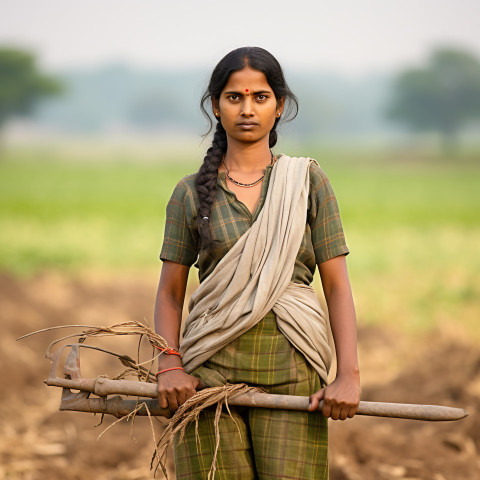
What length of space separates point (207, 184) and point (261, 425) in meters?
0.77

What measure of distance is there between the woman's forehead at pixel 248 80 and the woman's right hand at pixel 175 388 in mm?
914

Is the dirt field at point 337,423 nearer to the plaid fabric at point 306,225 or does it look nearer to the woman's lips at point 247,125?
the plaid fabric at point 306,225

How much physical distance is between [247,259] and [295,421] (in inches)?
20.1

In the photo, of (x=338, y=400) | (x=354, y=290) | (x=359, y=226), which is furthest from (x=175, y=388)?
(x=359, y=226)

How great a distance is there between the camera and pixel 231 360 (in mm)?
2566

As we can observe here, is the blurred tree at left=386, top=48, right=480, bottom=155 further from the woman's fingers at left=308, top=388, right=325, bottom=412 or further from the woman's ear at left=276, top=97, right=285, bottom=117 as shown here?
the woman's fingers at left=308, top=388, right=325, bottom=412

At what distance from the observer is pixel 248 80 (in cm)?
260

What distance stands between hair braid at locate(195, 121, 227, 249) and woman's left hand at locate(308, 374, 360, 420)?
575 millimetres

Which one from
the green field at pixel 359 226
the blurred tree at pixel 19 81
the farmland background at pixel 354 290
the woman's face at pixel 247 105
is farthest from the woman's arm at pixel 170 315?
the blurred tree at pixel 19 81

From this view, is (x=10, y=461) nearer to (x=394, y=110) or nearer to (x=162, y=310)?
(x=162, y=310)

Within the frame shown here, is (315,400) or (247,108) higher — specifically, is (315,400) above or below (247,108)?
below

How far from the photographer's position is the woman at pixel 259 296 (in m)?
2.51

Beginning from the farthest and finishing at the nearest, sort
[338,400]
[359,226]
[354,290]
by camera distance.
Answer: [359,226]
[354,290]
[338,400]

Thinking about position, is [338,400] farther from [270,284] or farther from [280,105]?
[280,105]
